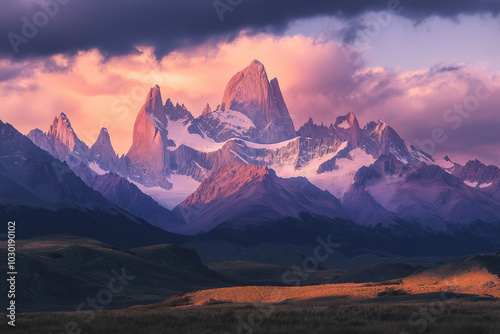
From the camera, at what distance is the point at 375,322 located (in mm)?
47688

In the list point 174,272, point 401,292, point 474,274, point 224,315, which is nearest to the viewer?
point 224,315

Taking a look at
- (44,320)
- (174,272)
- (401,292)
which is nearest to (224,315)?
(44,320)

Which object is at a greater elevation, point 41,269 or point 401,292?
point 41,269

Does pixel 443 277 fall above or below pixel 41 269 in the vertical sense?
below

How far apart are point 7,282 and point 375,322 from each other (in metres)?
101

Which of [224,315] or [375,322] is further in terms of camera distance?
[224,315]

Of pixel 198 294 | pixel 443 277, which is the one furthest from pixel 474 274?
pixel 198 294

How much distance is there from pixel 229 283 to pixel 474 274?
87.4 m

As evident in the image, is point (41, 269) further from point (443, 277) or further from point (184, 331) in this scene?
point (184, 331)

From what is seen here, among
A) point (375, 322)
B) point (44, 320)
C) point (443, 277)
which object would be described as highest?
point (44, 320)

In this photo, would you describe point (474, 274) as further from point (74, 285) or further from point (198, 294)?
point (74, 285)

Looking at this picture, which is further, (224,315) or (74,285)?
(74,285)

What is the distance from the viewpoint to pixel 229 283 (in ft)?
655

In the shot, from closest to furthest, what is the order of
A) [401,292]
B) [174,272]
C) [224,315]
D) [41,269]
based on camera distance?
[224,315]
[401,292]
[41,269]
[174,272]
